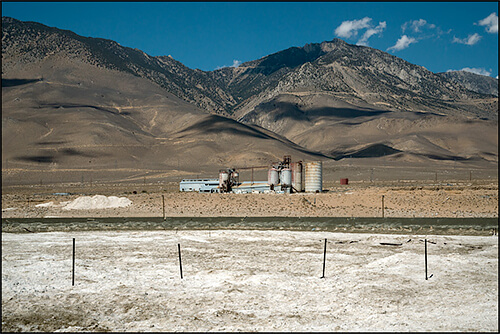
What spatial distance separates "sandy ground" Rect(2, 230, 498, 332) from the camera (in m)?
12.1

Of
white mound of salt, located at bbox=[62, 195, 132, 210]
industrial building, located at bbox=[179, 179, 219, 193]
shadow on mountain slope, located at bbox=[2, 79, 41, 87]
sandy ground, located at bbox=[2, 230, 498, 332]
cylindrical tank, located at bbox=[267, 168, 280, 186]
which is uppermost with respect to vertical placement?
shadow on mountain slope, located at bbox=[2, 79, 41, 87]

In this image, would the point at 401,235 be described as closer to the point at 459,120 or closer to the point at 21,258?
the point at 21,258

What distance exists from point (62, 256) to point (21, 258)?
59.6 inches

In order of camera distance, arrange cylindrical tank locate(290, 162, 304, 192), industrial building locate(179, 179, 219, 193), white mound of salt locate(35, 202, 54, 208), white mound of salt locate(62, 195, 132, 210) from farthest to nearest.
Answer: industrial building locate(179, 179, 219, 193), cylindrical tank locate(290, 162, 304, 192), white mound of salt locate(35, 202, 54, 208), white mound of salt locate(62, 195, 132, 210)

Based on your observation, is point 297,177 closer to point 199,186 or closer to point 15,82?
point 199,186

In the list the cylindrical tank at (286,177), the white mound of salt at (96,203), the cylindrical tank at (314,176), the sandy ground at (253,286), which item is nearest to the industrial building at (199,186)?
the cylindrical tank at (286,177)

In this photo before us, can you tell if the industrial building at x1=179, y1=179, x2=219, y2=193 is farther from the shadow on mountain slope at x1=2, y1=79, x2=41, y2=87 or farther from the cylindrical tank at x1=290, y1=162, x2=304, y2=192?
the shadow on mountain slope at x1=2, y1=79, x2=41, y2=87

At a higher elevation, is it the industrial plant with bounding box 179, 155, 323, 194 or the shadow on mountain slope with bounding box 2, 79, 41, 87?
the shadow on mountain slope with bounding box 2, 79, 41, 87

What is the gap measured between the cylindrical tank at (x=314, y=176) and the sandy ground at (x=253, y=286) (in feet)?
90.7

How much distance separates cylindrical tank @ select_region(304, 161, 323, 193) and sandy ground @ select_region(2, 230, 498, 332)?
27.6m

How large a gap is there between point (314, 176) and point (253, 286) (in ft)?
118

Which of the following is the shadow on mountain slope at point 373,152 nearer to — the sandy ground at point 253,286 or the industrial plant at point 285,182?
the industrial plant at point 285,182

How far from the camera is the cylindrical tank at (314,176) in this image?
165 feet

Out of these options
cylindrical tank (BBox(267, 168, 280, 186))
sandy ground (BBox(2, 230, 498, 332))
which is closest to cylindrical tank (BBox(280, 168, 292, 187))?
cylindrical tank (BBox(267, 168, 280, 186))
